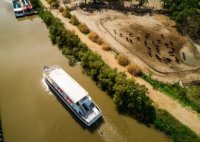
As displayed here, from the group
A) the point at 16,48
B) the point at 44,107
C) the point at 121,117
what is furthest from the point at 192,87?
the point at 16,48

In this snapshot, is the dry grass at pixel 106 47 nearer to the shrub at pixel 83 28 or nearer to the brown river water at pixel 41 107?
the shrub at pixel 83 28

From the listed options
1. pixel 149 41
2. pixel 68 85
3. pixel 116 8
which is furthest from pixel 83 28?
pixel 68 85

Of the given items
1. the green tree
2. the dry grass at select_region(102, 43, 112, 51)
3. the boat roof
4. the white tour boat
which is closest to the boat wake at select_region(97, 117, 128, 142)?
the white tour boat

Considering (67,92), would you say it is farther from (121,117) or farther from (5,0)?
(5,0)

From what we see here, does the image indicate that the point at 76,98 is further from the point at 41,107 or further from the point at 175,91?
the point at 175,91

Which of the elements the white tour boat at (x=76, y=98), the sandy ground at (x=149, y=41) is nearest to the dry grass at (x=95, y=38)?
the sandy ground at (x=149, y=41)

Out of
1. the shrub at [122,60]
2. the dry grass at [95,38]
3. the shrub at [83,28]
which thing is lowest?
the shrub at [122,60]

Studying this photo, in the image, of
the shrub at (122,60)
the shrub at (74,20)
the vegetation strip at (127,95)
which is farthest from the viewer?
the shrub at (74,20)
